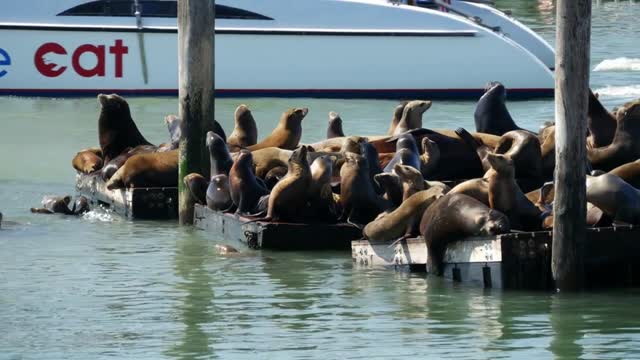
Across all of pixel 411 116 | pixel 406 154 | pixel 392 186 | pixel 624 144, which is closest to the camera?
pixel 392 186

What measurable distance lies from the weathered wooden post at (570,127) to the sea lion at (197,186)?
4.39 m

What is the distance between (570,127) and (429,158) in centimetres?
360

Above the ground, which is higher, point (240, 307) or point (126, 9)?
point (126, 9)

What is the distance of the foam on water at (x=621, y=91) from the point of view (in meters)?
27.3

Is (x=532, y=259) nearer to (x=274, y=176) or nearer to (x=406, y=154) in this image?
(x=406, y=154)

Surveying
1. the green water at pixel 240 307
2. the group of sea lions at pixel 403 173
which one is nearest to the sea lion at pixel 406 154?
the group of sea lions at pixel 403 173

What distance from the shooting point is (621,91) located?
2777 cm

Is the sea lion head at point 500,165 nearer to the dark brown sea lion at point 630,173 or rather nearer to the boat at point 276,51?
the dark brown sea lion at point 630,173

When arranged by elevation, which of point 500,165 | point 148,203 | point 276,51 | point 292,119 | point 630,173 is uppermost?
point 276,51

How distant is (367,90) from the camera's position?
27359mm

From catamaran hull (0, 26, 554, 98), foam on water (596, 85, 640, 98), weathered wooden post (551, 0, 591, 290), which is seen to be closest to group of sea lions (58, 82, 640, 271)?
weathered wooden post (551, 0, 591, 290)

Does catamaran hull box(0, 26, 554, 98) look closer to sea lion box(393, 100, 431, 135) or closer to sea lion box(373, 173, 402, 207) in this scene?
sea lion box(393, 100, 431, 135)

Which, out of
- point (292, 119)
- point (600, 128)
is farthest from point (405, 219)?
point (292, 119)

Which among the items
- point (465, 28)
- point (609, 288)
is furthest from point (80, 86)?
point (609, 288)
